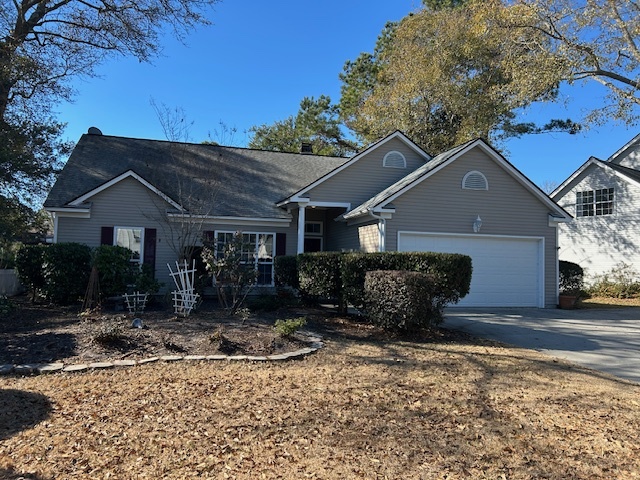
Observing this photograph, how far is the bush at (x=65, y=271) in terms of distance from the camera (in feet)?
37.1

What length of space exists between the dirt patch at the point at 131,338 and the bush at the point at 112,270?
1922mm

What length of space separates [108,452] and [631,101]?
21.8m

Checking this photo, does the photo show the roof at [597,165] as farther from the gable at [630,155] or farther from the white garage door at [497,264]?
the white garage door at [497,264]

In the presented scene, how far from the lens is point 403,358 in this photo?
7016 millimetres

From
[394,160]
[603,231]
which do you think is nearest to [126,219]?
[394,160]

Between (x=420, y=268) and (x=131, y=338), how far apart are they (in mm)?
5807

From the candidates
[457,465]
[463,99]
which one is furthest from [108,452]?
[463,99]

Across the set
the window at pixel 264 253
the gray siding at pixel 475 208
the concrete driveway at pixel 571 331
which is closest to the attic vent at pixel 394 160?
the gray siding at pixel 475 208

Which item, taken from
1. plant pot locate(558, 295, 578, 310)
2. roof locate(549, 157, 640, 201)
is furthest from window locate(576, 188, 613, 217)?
plant pot locate(558, 295, 578, 310)

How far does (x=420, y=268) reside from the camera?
9.55m

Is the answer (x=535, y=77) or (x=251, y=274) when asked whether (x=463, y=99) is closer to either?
(x=535, y=77)

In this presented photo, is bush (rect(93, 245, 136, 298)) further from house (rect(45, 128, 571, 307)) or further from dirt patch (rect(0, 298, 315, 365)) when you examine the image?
dirt patch (rect(0, 298, 315, 365))

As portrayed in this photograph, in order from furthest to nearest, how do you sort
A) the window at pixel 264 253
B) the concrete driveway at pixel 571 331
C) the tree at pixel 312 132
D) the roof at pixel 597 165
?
the tree at pixel 312 132
the roof at pixel 597 165
the window at pixel 264 253
the concrete driveway at pixel 571 331

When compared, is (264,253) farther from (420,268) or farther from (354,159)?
(420,268)
